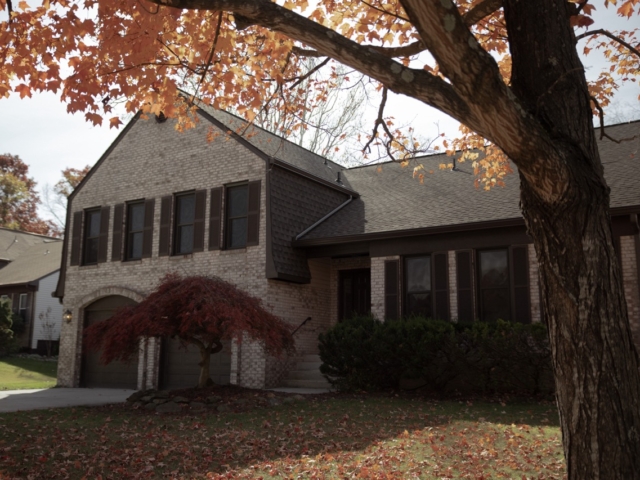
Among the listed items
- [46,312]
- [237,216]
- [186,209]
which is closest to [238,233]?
[237,216]

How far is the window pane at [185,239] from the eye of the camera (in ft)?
59.5

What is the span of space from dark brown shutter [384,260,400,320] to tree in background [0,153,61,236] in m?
38.6

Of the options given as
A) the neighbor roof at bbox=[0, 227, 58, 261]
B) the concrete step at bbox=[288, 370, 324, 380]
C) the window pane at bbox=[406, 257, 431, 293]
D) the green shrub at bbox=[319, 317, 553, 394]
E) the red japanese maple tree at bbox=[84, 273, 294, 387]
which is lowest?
the concrete step at bbox=[288, 370, 324, 380]

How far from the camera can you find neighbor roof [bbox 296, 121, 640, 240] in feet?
47.9

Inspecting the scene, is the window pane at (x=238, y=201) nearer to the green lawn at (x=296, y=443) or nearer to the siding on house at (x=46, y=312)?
the green lawn at (x=296, y=443)

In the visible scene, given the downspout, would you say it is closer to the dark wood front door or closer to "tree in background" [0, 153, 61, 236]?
the dark wood front door

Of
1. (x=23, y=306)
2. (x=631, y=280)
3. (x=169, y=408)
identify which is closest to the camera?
(x=169, y=408)

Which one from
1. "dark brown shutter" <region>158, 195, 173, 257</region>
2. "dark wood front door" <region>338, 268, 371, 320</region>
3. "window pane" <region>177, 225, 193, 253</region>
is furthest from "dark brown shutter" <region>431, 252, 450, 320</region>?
"dark brown shutter" <region>158, 195, 173, 257</region>

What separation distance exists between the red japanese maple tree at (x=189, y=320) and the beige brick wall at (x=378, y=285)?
3488mm

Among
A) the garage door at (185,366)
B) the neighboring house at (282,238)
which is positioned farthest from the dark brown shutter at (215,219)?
the garage door at (185,366)

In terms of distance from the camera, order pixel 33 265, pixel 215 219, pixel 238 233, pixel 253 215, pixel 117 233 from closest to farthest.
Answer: pixel 253 215
pixel 238 233
pixel 215 219
pixel 117 233
pixel 33 265

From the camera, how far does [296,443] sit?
8.05 metres

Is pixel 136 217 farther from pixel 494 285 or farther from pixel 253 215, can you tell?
pixel 494 285

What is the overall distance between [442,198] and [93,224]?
→ 1147 centimetres
